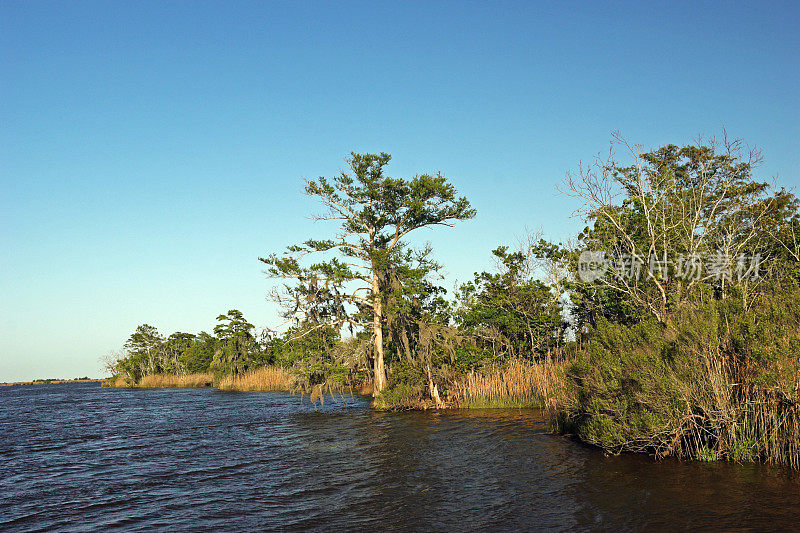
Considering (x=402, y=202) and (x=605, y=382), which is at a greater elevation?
(x=402, y=202)

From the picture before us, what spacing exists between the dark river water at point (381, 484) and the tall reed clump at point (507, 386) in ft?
6.85

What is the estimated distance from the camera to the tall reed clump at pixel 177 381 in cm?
6562

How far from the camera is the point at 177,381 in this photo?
225 feet

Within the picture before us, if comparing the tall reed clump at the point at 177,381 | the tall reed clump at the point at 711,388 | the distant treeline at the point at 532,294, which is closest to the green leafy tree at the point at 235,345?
the tall reed clump at the point at 177,381

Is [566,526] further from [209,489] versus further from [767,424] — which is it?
[209,489]

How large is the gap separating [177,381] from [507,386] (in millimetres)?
55759

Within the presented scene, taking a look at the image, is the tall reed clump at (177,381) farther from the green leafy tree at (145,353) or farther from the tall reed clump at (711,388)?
the tall reed clump at (711,388)

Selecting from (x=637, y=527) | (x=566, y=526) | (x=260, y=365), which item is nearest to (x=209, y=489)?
(x=566, y=526)

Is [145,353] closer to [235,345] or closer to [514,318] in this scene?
[235,345]

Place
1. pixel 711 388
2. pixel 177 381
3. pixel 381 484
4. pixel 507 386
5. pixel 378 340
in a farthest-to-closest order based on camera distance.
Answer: pixel 177 381, pixel 378 340, pixel 507 386, pixel 381 484, pixel 711 388

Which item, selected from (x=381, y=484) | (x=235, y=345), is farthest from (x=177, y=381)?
(x=381, y=484)

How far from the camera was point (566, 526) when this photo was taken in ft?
30.4

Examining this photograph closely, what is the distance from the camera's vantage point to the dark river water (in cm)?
984

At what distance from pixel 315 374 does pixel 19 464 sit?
45.7 ft
